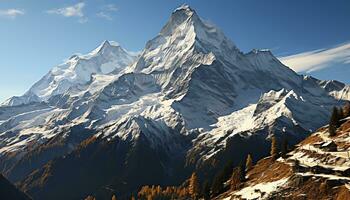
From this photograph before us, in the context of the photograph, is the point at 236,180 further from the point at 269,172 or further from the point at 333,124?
the point at 333,124

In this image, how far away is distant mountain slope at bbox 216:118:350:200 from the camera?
137163 millimetres

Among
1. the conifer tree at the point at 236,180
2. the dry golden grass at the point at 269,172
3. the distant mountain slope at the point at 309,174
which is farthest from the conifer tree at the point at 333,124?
the conifer tree at the point at 236,180

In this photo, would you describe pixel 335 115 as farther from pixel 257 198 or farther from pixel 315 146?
pixel 257 198

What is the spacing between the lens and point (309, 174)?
147m

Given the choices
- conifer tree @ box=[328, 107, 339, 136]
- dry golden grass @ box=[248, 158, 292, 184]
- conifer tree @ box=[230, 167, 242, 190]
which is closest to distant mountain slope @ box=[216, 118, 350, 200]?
dry golden grass @ box=[248, 158, 292, 184]

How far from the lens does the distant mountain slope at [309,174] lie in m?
137

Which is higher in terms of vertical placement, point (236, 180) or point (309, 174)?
point (236, 180)

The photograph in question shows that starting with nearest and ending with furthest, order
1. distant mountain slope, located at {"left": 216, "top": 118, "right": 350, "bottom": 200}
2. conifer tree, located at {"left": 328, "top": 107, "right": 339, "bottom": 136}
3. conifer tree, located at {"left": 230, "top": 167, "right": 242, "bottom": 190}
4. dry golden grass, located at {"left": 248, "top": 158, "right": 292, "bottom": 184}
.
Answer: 1. distant mountain slope, located at {"left": 216, "top": 118, "right": 350, "bottom": 200}
2. dry golden grass, located at {"left": 248, "top": 158, "right": 292, "bottom": 184}
3. conifer tree, located at {"left": 328, "top": 107, "right": 339, "bottom": 136}
4. conifer tree, located at {"left": 230, "top": 167, "right": 242, "bottom": 190}

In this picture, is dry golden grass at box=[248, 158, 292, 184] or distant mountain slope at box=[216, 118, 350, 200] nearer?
distant mountain slope at box=[216, 118, 350, 200]

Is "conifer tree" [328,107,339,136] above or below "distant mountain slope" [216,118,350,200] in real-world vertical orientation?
above

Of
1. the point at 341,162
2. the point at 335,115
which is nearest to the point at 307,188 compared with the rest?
the point at 341,162

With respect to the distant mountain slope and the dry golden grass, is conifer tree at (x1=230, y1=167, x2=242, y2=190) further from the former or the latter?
the dry golden grass

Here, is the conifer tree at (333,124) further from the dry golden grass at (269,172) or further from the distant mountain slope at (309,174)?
the dry golden grass at (269,172)

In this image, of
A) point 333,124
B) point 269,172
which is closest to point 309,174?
point 269,172
